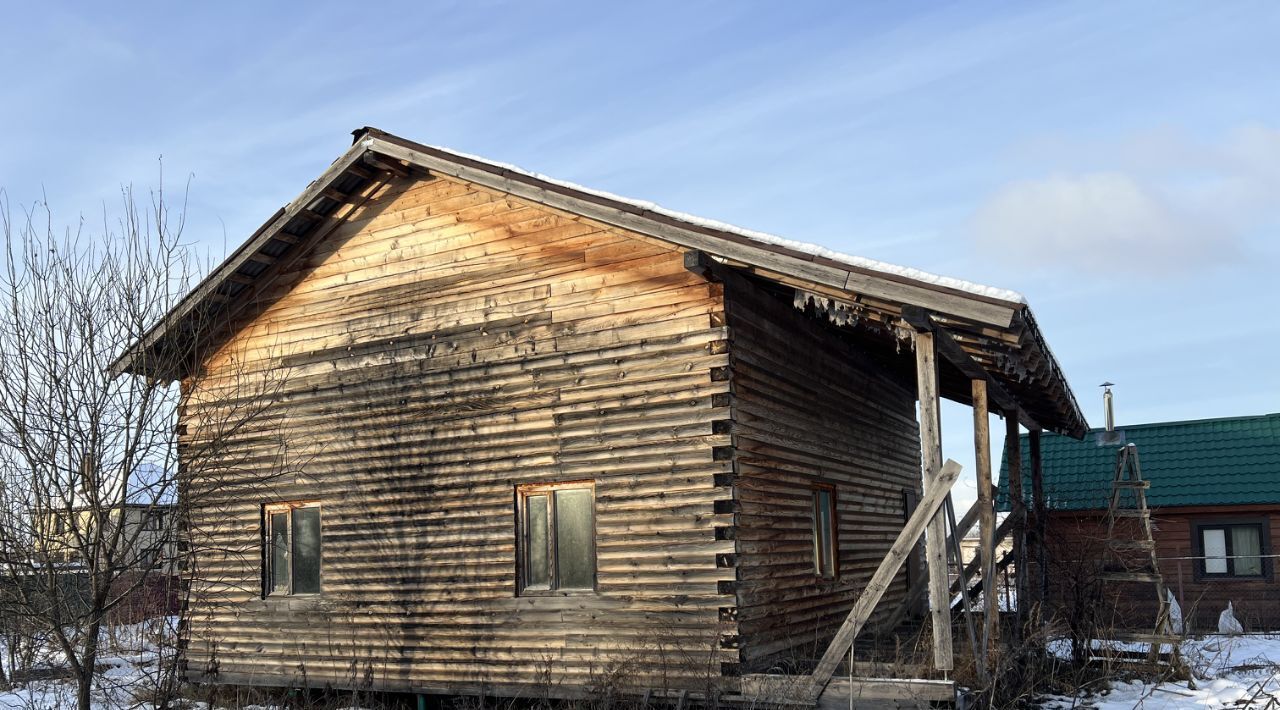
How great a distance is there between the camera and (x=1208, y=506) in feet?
77.0

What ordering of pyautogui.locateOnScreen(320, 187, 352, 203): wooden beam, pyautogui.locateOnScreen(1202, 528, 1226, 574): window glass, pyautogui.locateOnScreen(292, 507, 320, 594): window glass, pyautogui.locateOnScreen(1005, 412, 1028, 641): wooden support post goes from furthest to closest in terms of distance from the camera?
pyautogui.locateOnScreen(1202, 528, 1226, 574): window glass, pyautogui.locateOnScreen(1005, 412, 1028, 641): wooden support post, pyautogui.locateOnScreen(292, 507, 320, 594): window glass, pyautogui.locateOnScreen(320, 187, 352, 203): wooden beam

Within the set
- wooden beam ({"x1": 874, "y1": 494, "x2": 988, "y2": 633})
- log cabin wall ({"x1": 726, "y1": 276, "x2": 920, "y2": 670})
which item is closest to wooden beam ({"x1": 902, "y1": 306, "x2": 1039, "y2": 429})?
wooden beam ({"x1": 874, "y1": 494, "x2": 988, "y2": 633})

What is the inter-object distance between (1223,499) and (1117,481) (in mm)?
8858

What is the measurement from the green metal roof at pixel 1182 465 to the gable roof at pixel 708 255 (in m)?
8.99

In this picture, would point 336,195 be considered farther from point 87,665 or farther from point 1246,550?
point 1246,550

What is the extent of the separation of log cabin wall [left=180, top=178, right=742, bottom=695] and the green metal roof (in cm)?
1245

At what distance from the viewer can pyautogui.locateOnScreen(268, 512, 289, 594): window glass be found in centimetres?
1421

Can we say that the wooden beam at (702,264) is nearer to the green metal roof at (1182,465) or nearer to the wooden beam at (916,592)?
the wooden beam at (916,592)

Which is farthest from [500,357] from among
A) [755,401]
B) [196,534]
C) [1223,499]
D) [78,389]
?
[1223,499]

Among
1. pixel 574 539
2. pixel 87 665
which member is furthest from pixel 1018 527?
pixel 87 665

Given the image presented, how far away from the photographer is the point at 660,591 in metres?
11.3

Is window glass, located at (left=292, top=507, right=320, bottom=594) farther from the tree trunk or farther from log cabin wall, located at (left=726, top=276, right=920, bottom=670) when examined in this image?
log cabin wall, located at (left=726, top=276, right=920, bottom=670)

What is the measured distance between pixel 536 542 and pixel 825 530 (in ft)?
12.6

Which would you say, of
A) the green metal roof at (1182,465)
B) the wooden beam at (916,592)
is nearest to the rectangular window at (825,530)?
the wooden beam at (916,592)
